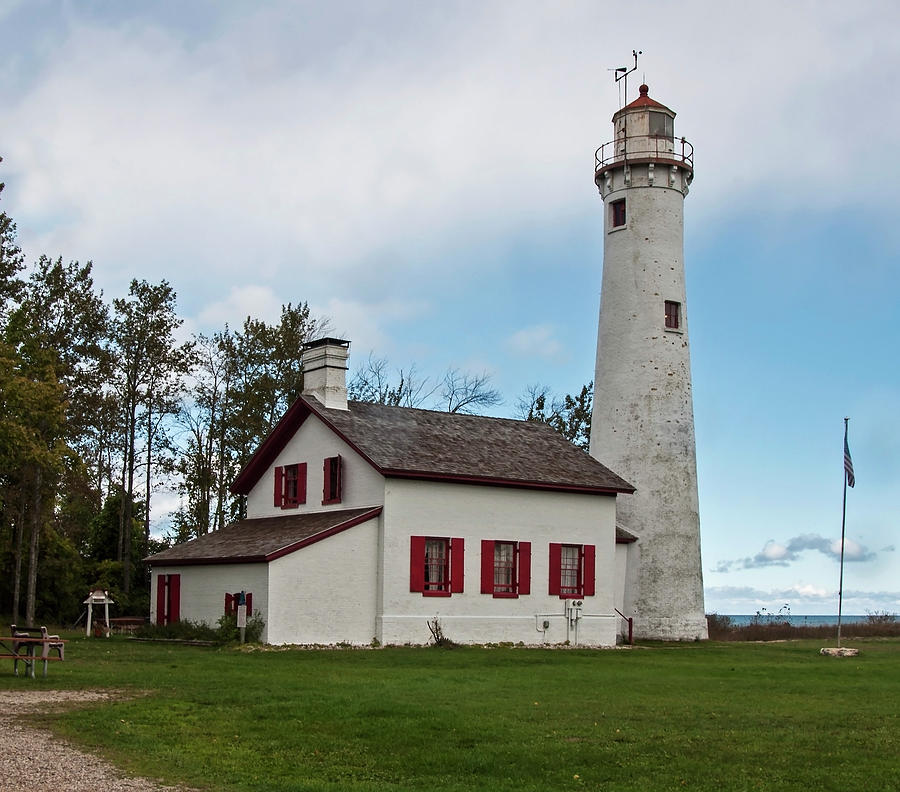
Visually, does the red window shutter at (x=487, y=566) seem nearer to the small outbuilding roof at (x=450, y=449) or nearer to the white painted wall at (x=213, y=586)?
the small outbuilding roof at (x=450, y=449)

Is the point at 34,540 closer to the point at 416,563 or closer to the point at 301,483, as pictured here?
the point at 301,483

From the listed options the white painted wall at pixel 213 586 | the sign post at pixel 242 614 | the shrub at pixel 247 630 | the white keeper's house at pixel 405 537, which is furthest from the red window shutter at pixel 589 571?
the sign post at pixel 242 614

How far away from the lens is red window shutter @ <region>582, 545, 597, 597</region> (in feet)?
99.2

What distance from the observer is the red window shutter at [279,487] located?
31094 millimetres

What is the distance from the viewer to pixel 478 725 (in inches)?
496

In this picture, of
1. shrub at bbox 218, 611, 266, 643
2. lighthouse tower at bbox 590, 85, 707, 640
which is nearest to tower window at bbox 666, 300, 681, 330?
lighthouse tower at bbox 590, 85, 707, 640

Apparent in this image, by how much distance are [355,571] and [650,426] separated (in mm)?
10522

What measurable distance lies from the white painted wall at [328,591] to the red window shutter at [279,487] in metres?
4.76

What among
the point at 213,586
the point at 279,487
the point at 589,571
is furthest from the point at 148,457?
the point at 589,571

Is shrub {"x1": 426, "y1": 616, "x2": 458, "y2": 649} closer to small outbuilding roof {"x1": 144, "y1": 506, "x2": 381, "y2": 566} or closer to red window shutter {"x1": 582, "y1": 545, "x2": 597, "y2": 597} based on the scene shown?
small outbuilding roof {"x1": 144, "y1": 506, "x2": 381, "y2": 566}

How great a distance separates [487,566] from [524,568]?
1.06m

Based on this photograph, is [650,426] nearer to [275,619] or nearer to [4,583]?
[275,619]

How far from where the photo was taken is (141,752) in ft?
35.6

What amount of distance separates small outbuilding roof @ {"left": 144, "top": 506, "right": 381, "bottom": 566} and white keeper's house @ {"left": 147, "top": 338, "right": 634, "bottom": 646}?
0.07 meters
